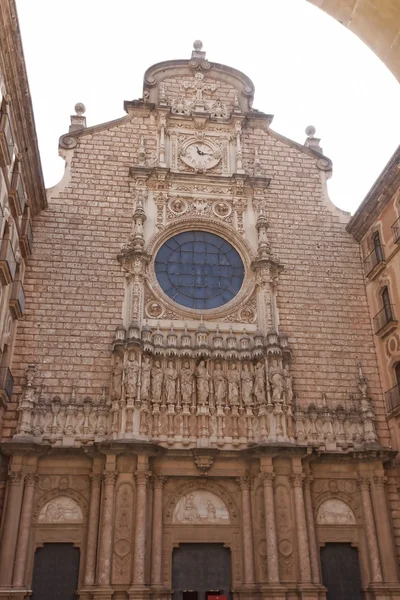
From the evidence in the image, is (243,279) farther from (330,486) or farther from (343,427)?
(330,486)

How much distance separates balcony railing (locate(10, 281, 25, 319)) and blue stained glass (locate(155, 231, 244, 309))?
13.4 feet

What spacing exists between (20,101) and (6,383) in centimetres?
691

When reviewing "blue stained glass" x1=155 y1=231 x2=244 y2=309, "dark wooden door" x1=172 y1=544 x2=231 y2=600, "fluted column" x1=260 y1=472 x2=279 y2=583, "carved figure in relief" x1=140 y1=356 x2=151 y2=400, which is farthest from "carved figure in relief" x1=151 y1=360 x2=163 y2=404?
"dark wooden door" x1=172 y1=544 x2=231 y2=600

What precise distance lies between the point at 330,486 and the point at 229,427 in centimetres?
304

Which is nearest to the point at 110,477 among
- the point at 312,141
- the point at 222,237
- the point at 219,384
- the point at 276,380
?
the point at 219,384

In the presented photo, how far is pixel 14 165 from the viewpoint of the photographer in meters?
14.6

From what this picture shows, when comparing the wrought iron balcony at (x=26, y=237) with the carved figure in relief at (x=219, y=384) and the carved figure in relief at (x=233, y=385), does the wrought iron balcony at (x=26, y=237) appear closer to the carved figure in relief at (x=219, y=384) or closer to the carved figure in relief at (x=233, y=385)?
the carved figure in relief at (x=219, y=384)

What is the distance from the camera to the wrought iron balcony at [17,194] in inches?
558

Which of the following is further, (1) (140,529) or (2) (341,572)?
(2) (341,572)

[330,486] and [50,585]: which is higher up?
[330,486]

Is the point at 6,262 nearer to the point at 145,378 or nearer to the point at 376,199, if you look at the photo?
the point at 145,378

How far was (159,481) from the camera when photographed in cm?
1437

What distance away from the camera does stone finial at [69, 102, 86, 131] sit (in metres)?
19.2

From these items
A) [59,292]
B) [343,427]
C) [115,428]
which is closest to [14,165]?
[59,292]
